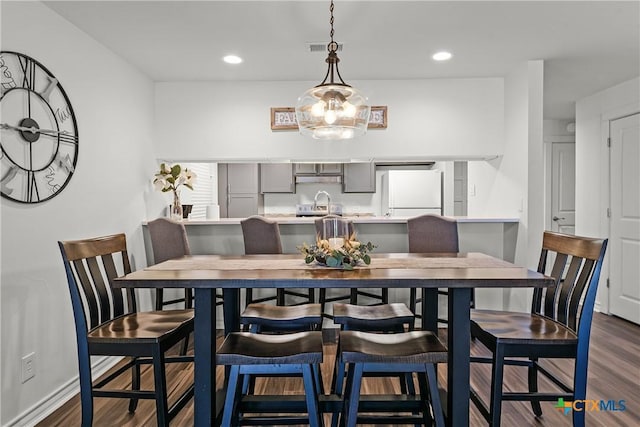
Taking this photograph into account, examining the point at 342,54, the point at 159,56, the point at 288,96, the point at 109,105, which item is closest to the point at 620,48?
the point at 342,54

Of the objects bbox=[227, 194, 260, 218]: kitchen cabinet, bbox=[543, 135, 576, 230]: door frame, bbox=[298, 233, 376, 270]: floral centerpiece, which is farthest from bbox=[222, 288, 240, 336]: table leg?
bbox=[543, 135, 576, 230]: door frame

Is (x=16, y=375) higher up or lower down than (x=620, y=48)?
lower down

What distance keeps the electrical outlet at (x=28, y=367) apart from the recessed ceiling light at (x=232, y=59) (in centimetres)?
242

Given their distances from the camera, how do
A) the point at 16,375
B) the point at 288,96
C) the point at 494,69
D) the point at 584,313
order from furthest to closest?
the point at 288,96
the point at 494,69
the point at 16,375
the point at 584,313

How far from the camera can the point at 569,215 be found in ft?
19.1

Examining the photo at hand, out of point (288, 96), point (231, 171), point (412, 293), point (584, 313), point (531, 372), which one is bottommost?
point (531, 372)

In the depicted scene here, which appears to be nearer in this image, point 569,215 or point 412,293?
point 412,293

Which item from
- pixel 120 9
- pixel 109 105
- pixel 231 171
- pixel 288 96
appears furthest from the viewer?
pixel 231 171

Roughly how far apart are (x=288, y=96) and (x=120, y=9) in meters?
1.73

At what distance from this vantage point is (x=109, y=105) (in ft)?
10.1

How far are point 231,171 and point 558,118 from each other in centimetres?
472

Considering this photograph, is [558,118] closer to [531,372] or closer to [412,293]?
[412,293]

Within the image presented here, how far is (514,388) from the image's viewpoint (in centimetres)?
258

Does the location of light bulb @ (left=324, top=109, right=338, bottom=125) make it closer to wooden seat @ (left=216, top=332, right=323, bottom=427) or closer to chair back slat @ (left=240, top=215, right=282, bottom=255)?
chair back slat @ (left=240, top=215, right=282, bottom=255)
